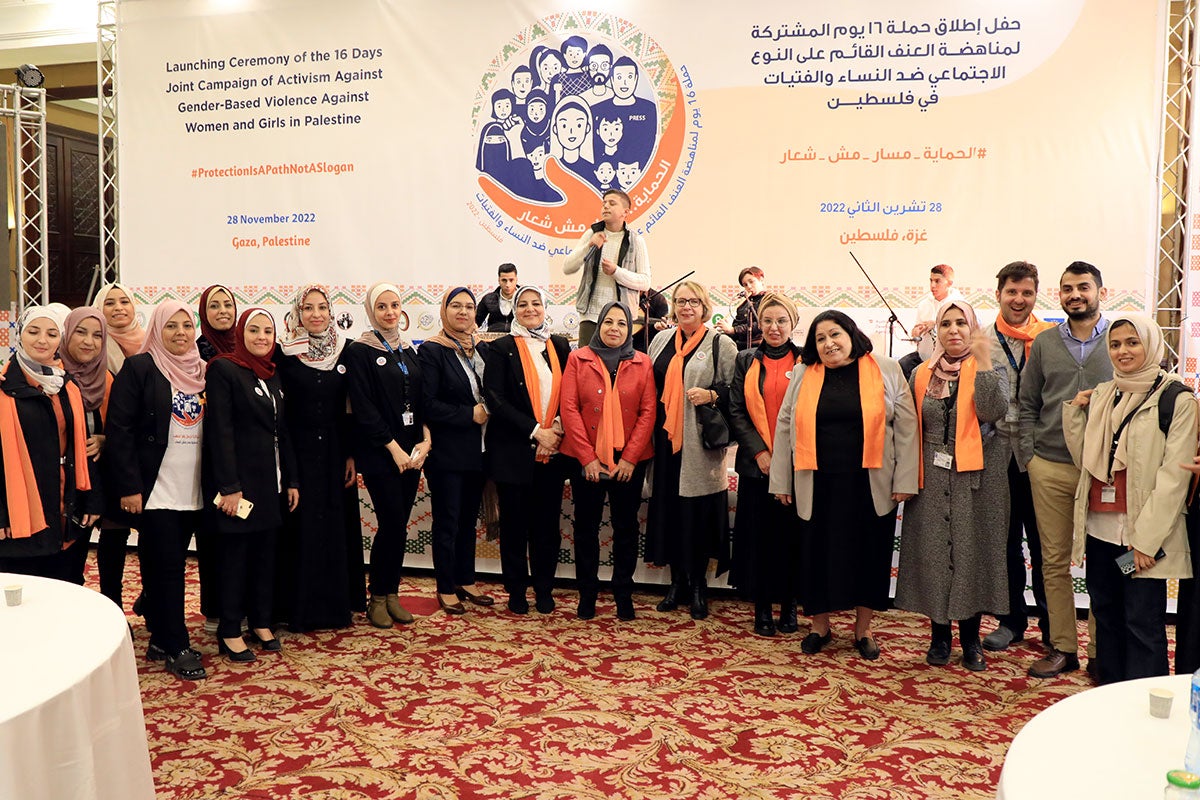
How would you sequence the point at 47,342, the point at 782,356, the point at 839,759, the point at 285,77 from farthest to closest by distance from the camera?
1. the point at 285,77
2. the point at 782,356
3. the point at 47,342
4. the point at 839,759

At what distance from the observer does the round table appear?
145 cm

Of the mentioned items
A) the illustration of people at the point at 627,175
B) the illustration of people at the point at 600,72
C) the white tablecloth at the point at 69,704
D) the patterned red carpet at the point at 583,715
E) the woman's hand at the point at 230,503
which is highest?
the illustration of people at the point at 600,72

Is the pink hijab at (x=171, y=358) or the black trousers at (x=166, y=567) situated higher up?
the pink hijab at (x=171, y=358)

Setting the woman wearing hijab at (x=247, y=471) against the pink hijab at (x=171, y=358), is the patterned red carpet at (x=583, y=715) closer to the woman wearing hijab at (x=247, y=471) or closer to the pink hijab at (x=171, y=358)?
the woman wearing hijab at (x=247, y=471)

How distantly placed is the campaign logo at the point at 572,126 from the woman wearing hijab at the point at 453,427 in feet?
6.95

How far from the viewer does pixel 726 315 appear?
21.0ft

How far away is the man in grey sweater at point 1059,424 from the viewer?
3805 millimetres

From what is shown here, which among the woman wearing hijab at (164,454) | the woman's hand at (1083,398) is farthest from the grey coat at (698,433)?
the woman wearing hijab at (164,454)

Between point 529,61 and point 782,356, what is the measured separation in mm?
3241

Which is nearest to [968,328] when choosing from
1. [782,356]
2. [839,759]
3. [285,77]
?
[782,356]

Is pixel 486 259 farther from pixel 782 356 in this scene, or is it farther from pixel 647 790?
pixel 647 790

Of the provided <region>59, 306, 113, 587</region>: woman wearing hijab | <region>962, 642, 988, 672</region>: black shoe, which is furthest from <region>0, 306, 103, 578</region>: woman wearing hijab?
<region>962, 642, 988, 672</region>: black shoe

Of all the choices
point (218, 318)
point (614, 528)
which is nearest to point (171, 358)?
point (218, 318)

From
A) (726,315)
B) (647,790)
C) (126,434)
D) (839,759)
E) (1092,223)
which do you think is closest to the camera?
(647,790)
